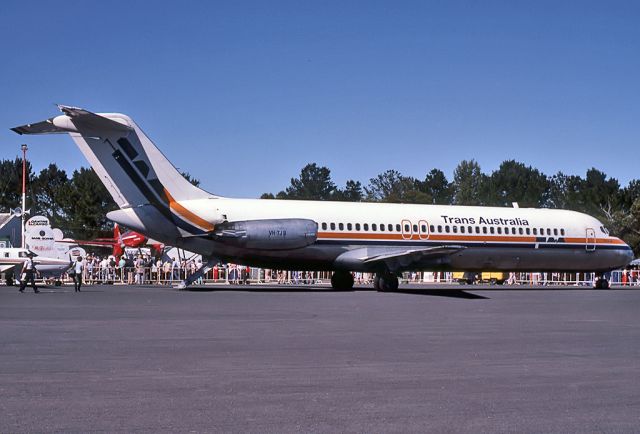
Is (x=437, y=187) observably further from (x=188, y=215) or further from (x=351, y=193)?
(x=188, y=215)

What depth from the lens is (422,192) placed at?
5064 inches

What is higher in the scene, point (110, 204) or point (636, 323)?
point (110, 204)

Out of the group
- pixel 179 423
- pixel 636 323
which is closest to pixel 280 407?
pixel 179 423

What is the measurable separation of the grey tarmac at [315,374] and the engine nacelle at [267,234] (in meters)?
12.5

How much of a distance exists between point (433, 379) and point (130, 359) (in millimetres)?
3889

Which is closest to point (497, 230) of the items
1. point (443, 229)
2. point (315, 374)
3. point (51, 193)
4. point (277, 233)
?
point (443, 229)

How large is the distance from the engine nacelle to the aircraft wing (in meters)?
2.69

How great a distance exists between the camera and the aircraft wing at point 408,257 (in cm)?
3228

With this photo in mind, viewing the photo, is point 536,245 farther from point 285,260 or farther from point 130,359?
point 130,359

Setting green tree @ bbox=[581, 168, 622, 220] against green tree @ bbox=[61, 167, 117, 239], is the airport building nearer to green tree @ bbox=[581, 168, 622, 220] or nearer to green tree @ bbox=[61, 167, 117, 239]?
green tree @ bbox=[61, 167, 117, 239]

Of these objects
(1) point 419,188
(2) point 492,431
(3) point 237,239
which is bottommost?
(2) point 492,431

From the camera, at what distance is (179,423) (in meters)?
6.79

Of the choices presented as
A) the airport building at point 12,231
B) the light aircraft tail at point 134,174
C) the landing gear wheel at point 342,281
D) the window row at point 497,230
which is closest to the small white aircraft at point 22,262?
the light aircraft tail at point 134,174

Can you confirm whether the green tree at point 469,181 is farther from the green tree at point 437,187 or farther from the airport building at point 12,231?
the airport building at point 12,231
